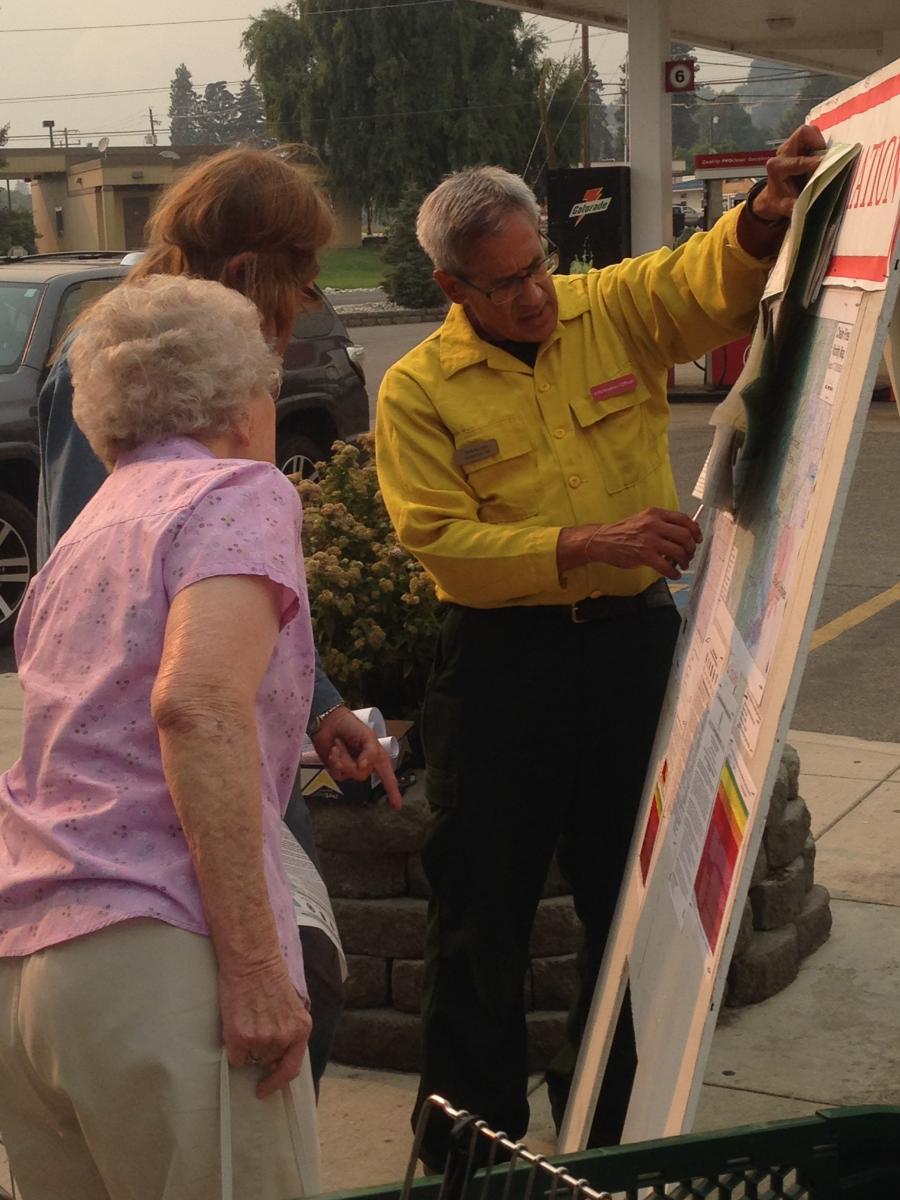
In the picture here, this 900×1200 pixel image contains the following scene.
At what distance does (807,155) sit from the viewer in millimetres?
2281

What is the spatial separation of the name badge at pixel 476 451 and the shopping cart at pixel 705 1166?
4.88 ft

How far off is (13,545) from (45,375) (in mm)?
1295

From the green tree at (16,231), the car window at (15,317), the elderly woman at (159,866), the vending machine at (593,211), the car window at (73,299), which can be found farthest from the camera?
the green tree at (16,231)

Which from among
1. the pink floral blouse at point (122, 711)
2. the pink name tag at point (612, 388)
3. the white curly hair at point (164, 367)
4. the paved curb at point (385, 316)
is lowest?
the paved curb at point (385, 316)

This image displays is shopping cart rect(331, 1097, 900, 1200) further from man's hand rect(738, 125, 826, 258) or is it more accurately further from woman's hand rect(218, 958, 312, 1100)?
man's hand rect(738, 125, 826, 258)

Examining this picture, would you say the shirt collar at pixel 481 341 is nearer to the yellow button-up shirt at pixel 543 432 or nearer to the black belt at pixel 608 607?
the yellow button-up shirt at pixel 543 432

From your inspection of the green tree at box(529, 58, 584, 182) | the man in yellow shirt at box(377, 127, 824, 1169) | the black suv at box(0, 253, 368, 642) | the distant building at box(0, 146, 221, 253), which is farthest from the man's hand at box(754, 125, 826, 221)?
the distant building at box(0, 146, 221, 253)

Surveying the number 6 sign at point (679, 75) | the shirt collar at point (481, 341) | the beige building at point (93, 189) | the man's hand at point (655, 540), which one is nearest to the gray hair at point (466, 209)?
the shirt collar at point (481, 341)

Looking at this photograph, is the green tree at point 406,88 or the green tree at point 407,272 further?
the green tree at point 406,88

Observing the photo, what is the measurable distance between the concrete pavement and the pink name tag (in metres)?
1.60

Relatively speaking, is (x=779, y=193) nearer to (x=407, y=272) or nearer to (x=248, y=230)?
Result: (x=248, y=230)

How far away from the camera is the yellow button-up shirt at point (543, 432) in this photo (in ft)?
9.38

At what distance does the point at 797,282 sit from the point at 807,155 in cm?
29

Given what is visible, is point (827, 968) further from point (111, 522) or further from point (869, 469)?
point (869, 469)
